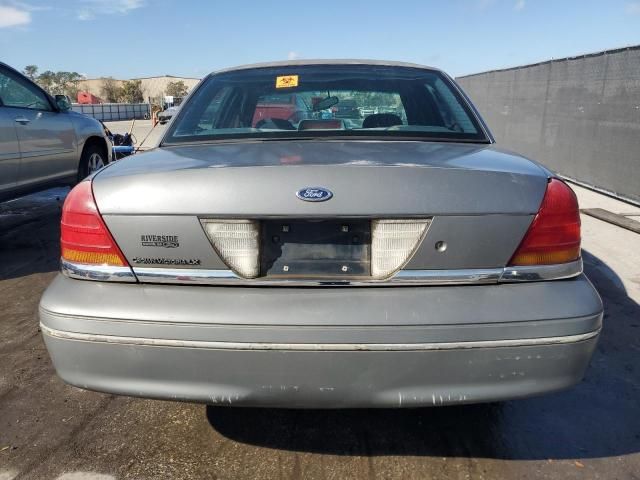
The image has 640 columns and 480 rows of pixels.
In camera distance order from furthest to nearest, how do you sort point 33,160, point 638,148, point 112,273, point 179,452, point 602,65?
point 602,65
point 638,148
point 33,160
point 179,452
point 112,273

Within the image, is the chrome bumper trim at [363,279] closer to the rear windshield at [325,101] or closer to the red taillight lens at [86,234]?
the red taillight lens at [86,234]

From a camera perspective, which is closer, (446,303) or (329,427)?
(446,303)

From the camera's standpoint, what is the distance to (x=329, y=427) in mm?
2564

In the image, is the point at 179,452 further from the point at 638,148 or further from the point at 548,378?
the point at 638,148

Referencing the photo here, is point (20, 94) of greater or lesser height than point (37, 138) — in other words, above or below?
above

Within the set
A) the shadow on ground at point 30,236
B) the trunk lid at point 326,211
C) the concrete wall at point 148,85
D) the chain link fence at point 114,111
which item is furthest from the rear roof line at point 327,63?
the concrete wall at point 148,85

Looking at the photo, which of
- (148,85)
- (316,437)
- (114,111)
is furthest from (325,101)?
(148,85)

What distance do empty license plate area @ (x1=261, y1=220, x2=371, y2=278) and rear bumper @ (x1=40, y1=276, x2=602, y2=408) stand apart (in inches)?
3.1

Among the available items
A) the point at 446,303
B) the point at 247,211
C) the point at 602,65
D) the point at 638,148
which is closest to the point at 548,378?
the point at 446,303

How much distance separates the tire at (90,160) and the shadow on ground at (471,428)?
17.4 ft

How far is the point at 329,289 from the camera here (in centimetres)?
194

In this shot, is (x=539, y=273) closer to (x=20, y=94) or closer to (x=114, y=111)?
(x=20, y=94)

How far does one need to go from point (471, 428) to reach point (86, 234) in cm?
187

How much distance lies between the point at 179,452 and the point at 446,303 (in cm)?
136
